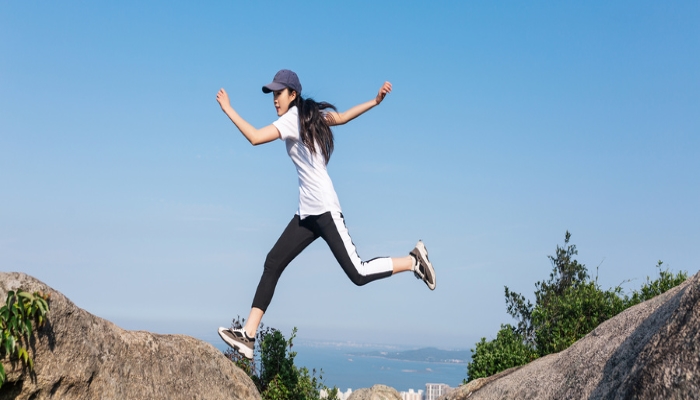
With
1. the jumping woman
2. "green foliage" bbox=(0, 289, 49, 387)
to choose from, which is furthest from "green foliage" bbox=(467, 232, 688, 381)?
"green foliage" bbox=(0, 289, 49, 387)

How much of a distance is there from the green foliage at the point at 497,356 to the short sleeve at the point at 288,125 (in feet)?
17.6

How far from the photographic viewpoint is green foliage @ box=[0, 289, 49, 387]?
623 cm

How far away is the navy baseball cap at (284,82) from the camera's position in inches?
319

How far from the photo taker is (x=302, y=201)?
8.02m

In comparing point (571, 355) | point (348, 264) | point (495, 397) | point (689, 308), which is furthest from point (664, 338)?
point (348, 264)

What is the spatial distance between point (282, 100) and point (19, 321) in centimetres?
378

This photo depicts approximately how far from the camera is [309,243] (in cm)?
820

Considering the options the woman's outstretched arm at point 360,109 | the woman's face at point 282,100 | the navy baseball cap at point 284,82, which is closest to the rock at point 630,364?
the woman's outstretched arm at point 360,109

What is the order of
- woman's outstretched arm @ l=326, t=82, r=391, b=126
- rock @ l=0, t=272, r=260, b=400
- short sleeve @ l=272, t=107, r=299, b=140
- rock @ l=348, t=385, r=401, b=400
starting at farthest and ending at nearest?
rock @ l=348, t=385, r=401, b=400 < woman's outstretched arm @ l=326, t=82, r=391, b=126 < short sleeve @ l=272, t=107, r=299, b=140 < rock @ l=0, t=272, r=260, b=400

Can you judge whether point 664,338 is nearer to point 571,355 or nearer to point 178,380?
point 571,355

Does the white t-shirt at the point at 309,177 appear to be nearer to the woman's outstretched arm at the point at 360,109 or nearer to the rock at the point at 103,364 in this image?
the woman's outstretched arm at the point at 360,109

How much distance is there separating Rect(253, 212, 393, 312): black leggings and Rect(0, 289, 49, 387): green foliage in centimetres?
255

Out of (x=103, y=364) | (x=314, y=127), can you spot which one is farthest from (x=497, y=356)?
(x=103, y=364)

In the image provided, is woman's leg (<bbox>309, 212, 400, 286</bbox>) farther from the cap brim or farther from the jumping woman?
the cap brim
